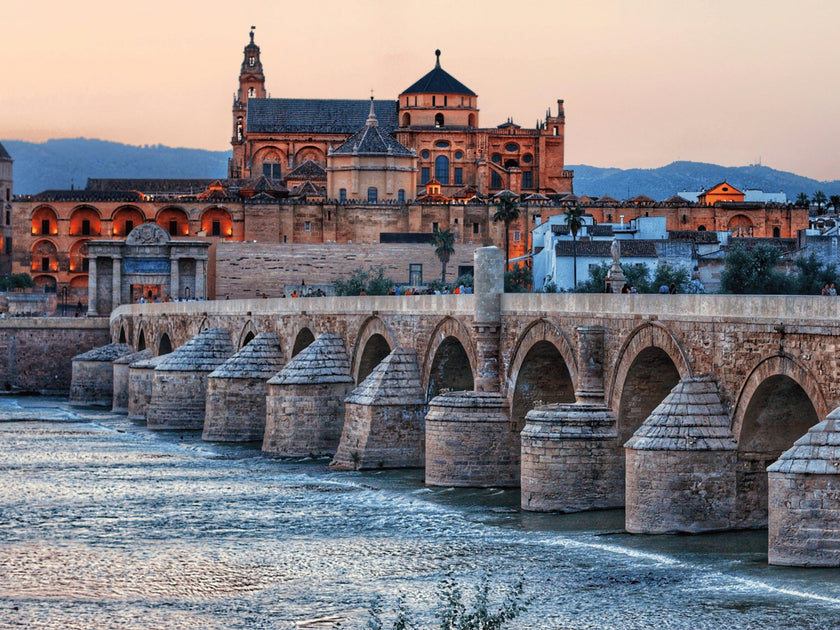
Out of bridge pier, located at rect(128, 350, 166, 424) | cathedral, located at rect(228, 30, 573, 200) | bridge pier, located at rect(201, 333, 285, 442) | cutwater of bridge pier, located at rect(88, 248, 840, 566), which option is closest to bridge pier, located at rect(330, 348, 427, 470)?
cutwater of bridge pier, located at rect(88, 248, 840, 566)

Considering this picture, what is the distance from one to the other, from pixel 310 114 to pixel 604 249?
5060 cm

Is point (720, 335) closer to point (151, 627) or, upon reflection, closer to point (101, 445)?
point (151, 627)

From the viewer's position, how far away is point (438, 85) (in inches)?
4267

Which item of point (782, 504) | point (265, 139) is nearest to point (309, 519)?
point (782, 504)

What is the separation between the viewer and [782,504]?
17.7 meters

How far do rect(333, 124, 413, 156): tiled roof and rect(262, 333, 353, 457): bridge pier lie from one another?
63421 mm

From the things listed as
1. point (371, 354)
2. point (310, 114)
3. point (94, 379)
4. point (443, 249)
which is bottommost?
point (94, 379)

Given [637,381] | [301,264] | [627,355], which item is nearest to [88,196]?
[301,264]

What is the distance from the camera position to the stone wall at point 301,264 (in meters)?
83.5

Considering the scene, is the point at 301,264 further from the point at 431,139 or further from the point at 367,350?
the point at 367,350

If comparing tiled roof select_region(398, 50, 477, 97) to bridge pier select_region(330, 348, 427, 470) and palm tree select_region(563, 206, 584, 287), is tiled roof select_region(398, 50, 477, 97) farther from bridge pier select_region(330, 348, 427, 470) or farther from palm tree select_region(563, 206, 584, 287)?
bridge pier select_region(330, 348, 427, 470)

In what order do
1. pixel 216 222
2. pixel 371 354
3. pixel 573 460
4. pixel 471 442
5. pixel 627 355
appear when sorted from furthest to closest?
pixel 216 222
pixel 371 354
pixel 471 442
pixel 627 355
pixel 573 460

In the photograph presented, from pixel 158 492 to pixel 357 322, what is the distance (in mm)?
8439

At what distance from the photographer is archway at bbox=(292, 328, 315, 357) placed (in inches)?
1581
